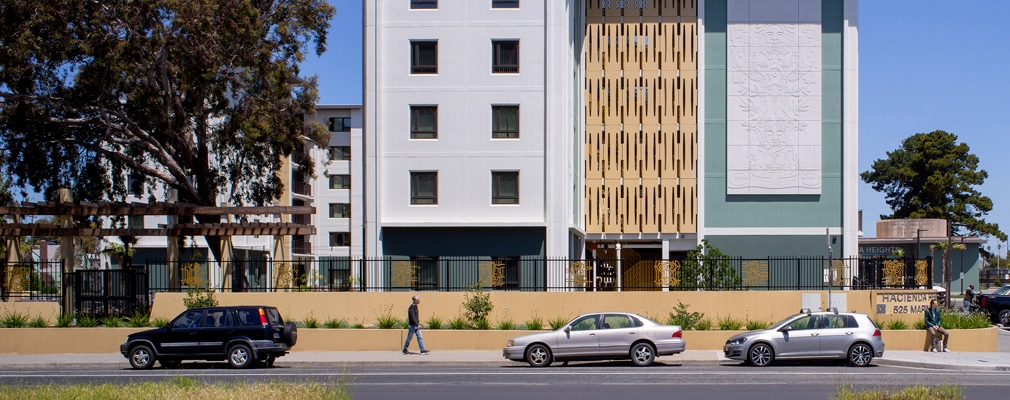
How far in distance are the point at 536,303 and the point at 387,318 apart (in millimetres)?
4357

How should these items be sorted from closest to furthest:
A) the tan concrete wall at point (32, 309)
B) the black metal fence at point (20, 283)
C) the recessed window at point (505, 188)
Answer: the tan concrete wall at point (32, 309) < the black metal fence at point (20, 283) < the recessed window at point (505, 188)

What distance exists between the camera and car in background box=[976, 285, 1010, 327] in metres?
39.0

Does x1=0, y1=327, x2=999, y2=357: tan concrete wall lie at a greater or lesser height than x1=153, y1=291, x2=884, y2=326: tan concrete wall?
lesser

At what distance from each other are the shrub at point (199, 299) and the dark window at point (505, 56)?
13309 millimetres

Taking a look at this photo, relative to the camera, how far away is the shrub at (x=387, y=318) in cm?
2741

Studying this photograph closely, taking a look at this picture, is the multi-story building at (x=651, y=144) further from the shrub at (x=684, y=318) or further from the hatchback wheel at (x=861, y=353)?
the hatchback wheel at (x=861, y=353)

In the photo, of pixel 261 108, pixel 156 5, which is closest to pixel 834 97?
pixel 261 108

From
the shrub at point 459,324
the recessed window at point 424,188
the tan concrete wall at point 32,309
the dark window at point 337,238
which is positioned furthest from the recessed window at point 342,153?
the shrub at point 459,324

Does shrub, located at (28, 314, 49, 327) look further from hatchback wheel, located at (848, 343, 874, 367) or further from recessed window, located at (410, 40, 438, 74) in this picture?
hatchback wheel, located at (848, 343, 874, 367)

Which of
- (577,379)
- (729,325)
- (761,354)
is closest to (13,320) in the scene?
(577,379)

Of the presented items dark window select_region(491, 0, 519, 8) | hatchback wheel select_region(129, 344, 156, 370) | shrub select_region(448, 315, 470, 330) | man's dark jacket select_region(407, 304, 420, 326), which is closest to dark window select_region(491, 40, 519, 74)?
dark window select_region(491, 0, 519, 8)

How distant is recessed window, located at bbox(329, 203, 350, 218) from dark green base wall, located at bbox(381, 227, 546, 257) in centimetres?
3885

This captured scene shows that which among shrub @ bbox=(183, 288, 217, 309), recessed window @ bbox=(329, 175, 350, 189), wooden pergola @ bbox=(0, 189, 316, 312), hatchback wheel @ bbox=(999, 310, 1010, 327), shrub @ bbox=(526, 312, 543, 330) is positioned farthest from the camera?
recessed window @ bbox=(329, 175, 350, 189)

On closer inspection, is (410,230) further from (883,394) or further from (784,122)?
(883,394)
